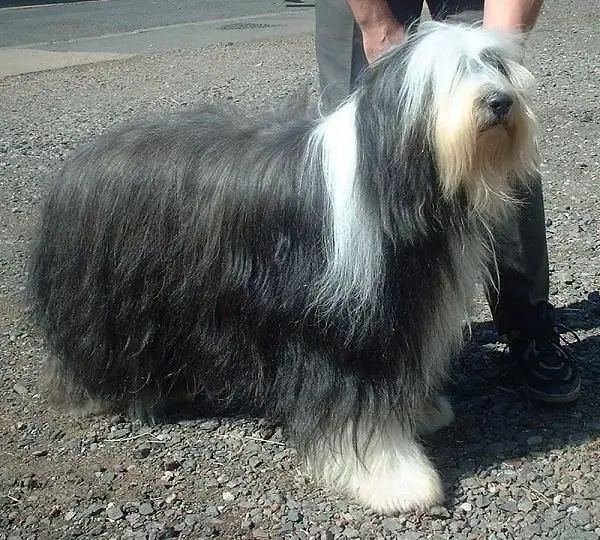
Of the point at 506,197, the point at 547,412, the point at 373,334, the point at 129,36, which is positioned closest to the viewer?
the point at 506,197

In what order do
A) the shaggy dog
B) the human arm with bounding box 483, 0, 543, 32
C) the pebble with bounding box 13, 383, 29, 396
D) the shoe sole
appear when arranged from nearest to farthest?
the shaggy dog, the human arm with bounding box 483, 0, 543, 32, the shoe sole, the pebble with bounding box 13, 383, 29, 396

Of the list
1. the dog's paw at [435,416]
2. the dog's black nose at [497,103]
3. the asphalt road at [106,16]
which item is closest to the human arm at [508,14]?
the dog's black nose at [497,103]

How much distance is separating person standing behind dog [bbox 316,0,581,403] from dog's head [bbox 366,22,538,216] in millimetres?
609

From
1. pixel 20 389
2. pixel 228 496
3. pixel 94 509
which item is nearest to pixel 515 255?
pixel 228 496

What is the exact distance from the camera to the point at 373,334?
2660 mm

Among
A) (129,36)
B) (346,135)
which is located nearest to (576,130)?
(346,135)

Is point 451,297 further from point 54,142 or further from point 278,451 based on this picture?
point 54,142

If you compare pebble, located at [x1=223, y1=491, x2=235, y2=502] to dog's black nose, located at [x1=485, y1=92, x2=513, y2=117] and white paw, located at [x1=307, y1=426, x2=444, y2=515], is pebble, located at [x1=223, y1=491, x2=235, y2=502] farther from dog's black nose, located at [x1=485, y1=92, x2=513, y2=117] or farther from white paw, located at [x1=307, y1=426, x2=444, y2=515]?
dog's black nose, located at [x1=485, y1=92, x2=513, y2=117]

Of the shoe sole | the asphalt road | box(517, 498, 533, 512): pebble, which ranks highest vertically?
the shoe sole

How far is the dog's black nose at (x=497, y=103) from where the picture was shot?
222 centimetres

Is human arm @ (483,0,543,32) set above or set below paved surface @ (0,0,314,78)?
above

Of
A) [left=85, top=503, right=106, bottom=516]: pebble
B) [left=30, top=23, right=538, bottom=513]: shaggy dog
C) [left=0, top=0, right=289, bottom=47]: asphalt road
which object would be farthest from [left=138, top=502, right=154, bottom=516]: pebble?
[left=0, top=0, right=289, bottom=47]: asphalt road

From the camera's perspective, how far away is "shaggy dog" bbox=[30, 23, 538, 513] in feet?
7.77

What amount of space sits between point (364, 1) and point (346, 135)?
0.62 meters
